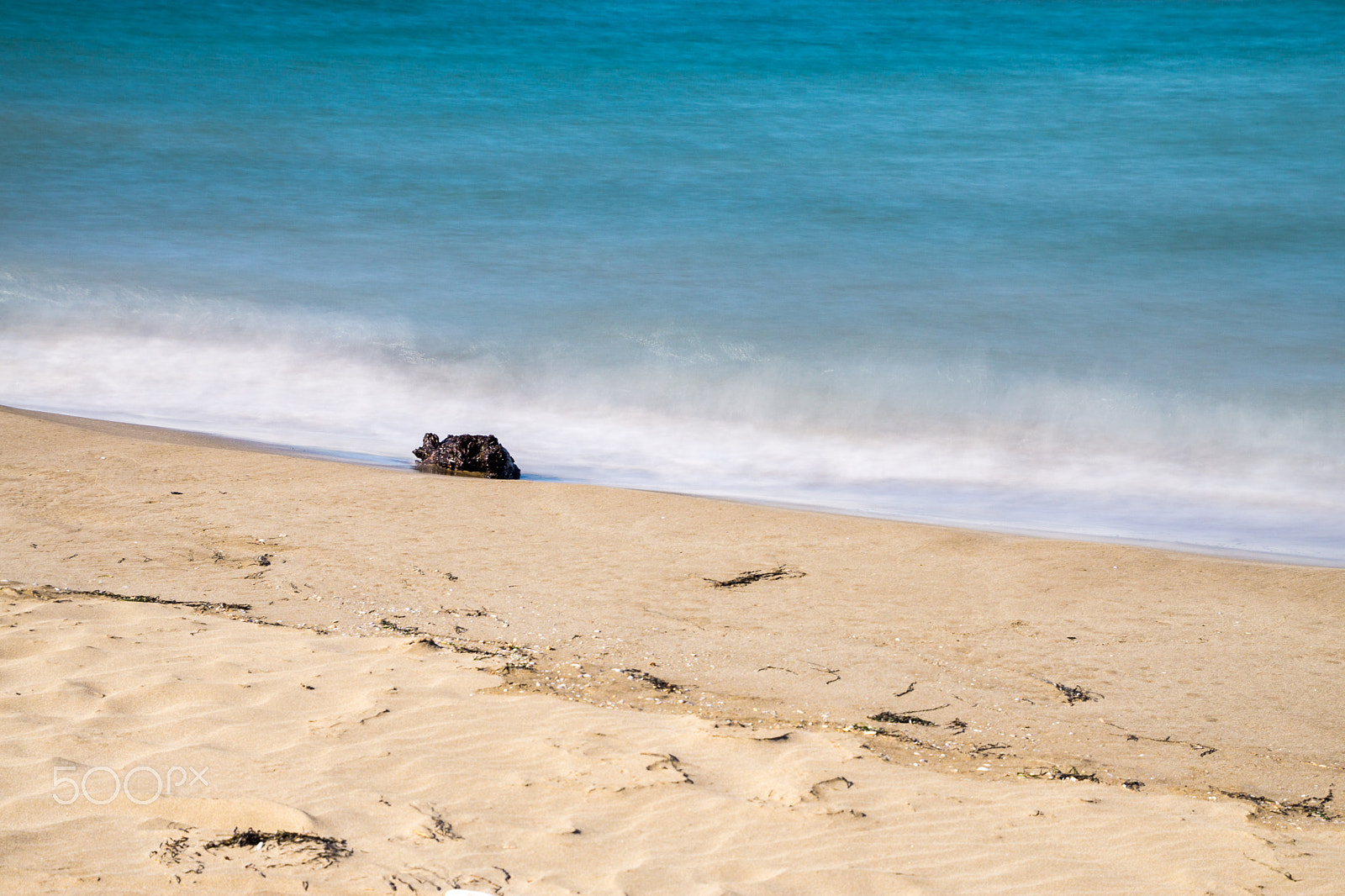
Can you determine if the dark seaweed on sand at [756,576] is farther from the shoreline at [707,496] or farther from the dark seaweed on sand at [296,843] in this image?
the dark seaweed on sand at [296,843]

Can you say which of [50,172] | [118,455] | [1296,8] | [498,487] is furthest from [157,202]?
[1296,8]

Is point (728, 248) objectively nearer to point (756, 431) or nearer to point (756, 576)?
point (756, 431)

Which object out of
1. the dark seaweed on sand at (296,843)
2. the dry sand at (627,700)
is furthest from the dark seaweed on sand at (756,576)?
the dark seaweed on sand at (296,843)

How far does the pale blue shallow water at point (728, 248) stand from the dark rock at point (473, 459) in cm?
53

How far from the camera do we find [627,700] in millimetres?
3414

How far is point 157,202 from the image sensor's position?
43.7 ft

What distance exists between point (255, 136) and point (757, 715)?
15038mm

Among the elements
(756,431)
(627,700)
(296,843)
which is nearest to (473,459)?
(756,431)

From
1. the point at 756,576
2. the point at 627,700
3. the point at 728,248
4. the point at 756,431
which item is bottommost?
the point at 627,700

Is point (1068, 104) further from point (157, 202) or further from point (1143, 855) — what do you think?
point (1143, 855)

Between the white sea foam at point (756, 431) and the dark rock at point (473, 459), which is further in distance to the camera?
the white sea foam at point (756, 431)

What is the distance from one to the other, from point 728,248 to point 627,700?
9.11 meters

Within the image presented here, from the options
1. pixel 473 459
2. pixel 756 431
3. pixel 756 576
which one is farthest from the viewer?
pixel 756 431

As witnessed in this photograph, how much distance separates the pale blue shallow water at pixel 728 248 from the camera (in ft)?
24.9
